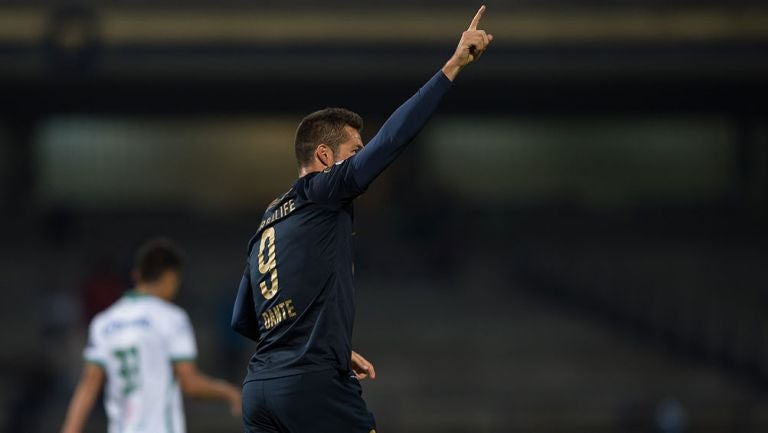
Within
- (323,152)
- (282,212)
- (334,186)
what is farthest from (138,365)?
(334,186)

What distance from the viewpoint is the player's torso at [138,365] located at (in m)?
6.90

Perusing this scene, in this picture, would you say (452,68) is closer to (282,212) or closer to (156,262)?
(282,212)

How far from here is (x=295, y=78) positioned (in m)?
34.6

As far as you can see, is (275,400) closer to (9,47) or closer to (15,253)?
(9,47)

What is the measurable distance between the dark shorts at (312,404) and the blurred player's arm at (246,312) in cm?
44

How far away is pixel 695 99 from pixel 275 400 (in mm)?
34215

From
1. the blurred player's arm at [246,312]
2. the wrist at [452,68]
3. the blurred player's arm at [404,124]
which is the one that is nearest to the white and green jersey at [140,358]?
the blurred player's arm at [246,312]

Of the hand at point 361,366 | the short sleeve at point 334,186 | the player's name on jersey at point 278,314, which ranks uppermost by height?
the short sleeve at point 334,186

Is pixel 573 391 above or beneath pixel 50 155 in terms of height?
beneath

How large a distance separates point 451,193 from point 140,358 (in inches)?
1266

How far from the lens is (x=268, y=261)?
5055mm

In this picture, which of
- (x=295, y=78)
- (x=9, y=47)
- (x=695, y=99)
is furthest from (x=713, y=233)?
(x=9, y=47)

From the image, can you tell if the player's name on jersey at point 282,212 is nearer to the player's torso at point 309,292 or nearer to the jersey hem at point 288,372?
the player's torso at point 309,292

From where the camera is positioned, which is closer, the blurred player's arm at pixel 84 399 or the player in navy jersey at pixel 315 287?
the player in navy jersey at pixel 315 287
